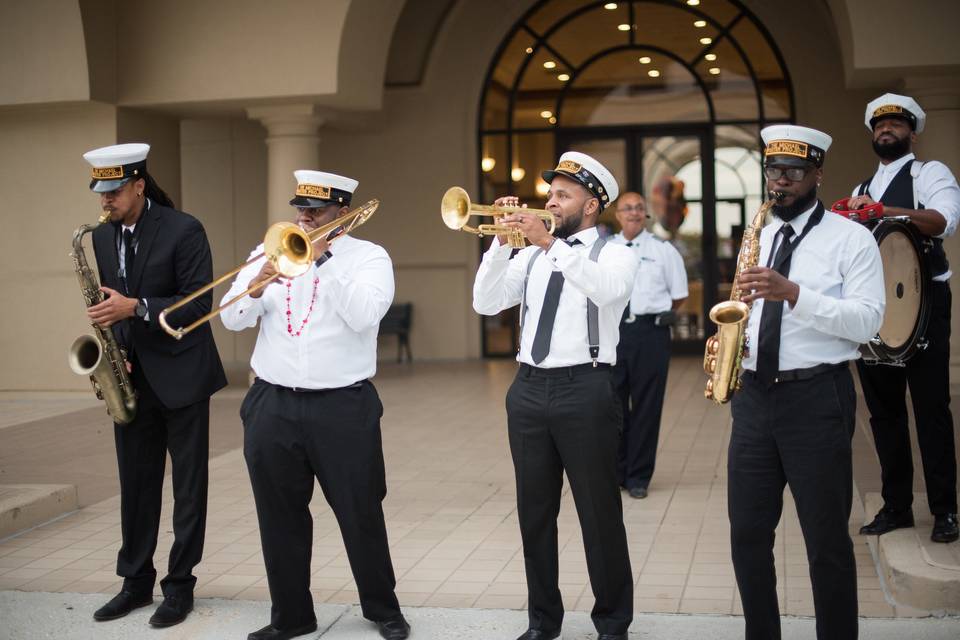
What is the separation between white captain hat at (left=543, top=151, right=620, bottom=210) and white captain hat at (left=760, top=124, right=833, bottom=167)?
2.31ft

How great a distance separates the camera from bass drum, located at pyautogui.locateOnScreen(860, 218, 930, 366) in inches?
210

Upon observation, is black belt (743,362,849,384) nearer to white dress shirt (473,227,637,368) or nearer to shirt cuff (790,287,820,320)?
shirt cuff (790,287,820,320)

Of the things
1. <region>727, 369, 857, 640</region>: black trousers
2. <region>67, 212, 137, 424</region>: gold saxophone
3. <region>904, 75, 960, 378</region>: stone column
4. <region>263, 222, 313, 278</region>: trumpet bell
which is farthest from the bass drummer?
<region>904, 75, 960, 378</region>: stone column

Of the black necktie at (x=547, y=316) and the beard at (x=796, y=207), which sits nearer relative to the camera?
the beard at (x=796, y=207)

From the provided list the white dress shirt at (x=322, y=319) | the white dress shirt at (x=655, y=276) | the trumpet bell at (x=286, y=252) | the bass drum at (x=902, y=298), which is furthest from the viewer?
the white dress shirt at (x=655, y=276)

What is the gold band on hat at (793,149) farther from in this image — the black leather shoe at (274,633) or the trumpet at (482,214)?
the black leather shoe at (274,633)

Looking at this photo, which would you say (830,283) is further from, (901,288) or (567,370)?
(901,288)

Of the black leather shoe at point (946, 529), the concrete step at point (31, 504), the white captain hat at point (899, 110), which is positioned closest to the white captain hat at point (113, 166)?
the concrete step at point (31, 504)

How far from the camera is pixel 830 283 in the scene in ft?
13.6

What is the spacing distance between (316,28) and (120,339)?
7525mm

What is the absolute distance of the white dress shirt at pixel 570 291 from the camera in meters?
4.52

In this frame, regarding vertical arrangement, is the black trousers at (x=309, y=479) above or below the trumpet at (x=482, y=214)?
below

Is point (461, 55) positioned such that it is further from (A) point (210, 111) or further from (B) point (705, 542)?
(B) point (705, 542)

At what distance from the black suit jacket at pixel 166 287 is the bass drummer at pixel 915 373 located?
3.12 meters
